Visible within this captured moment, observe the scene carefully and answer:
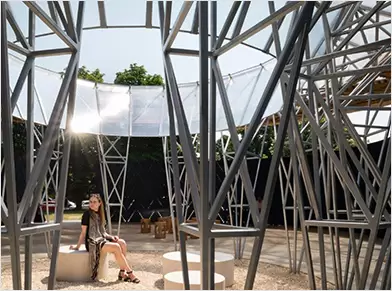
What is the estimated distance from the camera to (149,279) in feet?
33.1

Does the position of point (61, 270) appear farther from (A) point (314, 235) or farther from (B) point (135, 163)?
(B) point (135, 163)

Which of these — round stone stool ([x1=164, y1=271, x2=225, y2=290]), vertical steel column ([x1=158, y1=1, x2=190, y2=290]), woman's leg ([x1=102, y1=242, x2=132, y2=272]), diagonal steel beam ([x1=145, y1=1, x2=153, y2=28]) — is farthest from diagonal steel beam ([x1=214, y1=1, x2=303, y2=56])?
woman's leg ([x1=102, y1=242, x2=132, y2=272])

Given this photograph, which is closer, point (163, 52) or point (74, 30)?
point (74, 30)

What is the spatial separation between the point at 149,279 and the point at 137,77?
20774 mm

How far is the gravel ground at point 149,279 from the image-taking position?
30.3 ft

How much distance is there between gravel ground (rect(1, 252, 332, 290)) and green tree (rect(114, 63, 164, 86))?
18450 millimetres

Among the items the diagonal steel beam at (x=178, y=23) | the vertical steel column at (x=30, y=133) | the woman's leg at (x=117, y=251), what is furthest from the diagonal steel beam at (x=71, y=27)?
the woman's leg at (x=117, y=251)

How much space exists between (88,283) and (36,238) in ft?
26.2

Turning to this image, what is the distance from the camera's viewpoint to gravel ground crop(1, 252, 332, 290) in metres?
9.23

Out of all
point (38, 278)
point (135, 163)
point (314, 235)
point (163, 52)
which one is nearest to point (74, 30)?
point (163, 52)

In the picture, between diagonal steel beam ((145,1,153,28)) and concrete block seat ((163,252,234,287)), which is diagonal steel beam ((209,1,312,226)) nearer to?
concrete block seat ((163,252,234,287))

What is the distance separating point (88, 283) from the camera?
9461 mm

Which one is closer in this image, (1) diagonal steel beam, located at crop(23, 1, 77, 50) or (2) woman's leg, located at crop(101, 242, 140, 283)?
(1) diagonal steel beam, located at crop(23, 1, 77, 50)

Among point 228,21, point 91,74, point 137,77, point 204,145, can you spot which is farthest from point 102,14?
point 91,74
